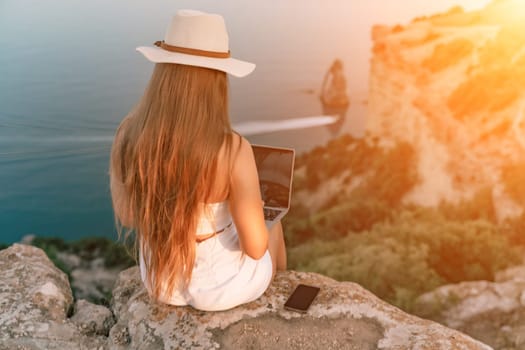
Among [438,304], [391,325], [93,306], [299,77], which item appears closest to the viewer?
[391,325]

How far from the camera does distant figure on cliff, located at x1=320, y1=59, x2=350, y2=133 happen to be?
18.7 feet

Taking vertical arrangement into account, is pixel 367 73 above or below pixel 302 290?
above

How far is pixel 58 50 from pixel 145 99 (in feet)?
13.0

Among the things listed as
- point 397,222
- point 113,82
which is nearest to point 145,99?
point 113,82

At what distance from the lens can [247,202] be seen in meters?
1.70

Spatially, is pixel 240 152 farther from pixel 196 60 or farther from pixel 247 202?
pixel 196 60

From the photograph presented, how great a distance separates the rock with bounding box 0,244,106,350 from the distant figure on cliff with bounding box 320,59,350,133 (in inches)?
149

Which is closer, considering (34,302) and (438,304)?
(34,302)

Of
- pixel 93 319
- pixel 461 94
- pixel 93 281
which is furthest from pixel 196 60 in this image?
pixel 461 94

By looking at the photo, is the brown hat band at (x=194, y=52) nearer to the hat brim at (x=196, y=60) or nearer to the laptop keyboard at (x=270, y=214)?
the hat brim at (x=196, y=60)

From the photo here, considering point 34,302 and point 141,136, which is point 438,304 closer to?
point 34,302

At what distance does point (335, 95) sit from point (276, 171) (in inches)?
147

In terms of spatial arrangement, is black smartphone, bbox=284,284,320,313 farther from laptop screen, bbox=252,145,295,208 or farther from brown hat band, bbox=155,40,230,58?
brown hat band, bbox=155,40,230,58

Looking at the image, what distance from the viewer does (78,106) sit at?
5.26m
